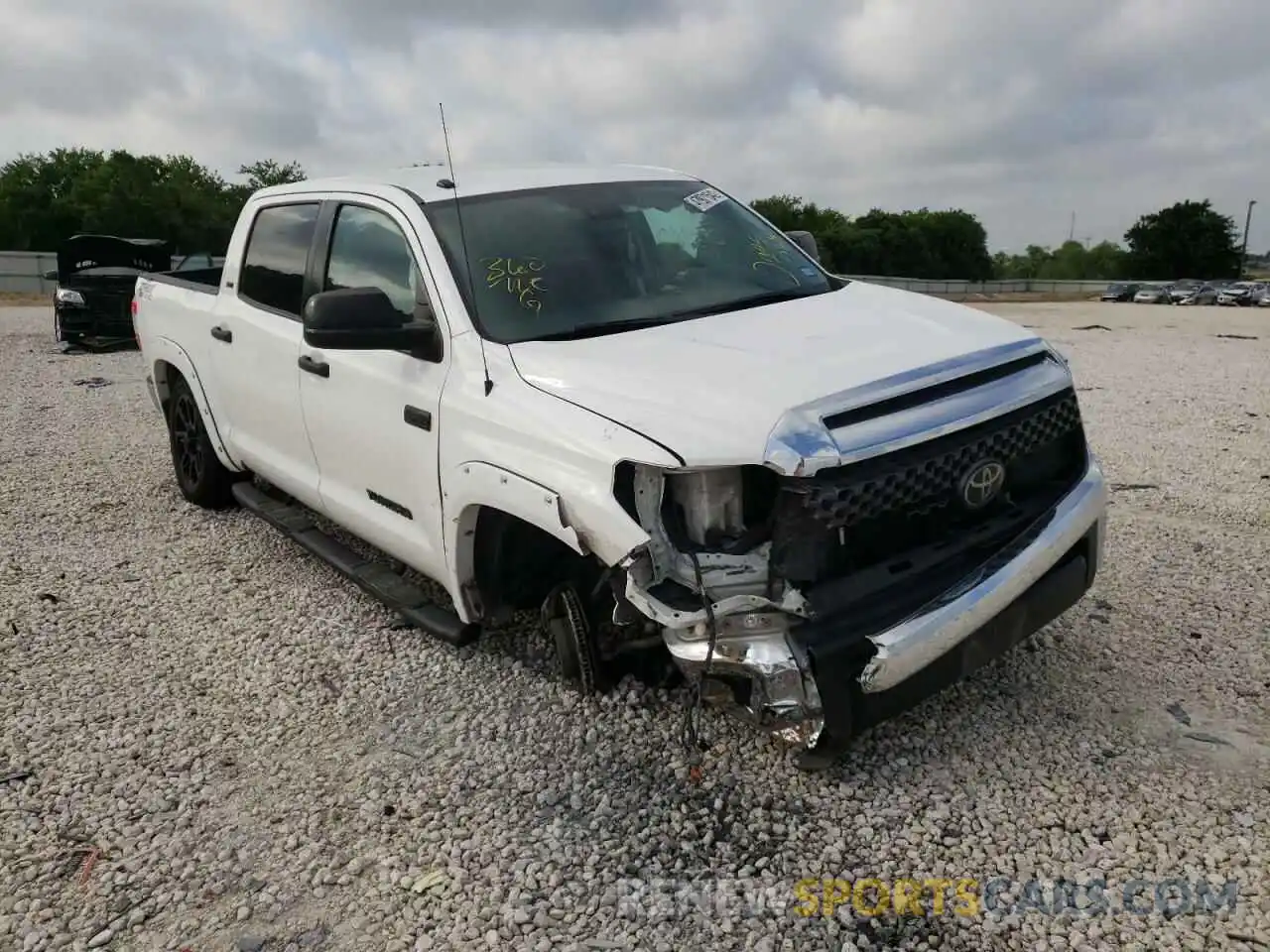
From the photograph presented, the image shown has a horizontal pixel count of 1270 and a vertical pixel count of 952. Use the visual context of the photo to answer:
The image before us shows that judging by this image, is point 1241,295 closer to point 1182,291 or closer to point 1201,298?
point 1201,298

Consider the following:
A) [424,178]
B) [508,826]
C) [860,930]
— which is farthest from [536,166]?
[860,930]

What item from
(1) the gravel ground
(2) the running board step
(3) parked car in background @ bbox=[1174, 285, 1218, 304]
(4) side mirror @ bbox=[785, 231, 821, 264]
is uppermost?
(4) side mirror @ bbox=[785, 231, 821, 264]

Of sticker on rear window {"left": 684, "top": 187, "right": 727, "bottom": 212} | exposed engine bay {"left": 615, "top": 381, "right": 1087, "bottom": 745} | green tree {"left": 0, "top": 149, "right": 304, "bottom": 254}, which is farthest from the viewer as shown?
green tree {"left": 0, "top": 149, "right": 304, "bottom": 254}

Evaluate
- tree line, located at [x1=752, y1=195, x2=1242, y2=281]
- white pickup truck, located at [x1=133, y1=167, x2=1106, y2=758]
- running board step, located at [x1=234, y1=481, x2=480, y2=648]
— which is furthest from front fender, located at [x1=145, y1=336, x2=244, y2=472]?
tree line, located at [x1=752, y1=195, x2=1242, y2=281]

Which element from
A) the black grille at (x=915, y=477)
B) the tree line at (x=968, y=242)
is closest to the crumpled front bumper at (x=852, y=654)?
the black grille at (x=915, y=477)

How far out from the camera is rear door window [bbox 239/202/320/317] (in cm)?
457

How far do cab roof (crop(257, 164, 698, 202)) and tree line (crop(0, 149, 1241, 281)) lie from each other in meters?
9.26

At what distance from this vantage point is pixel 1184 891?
8.50ft

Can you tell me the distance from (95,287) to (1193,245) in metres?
88.9

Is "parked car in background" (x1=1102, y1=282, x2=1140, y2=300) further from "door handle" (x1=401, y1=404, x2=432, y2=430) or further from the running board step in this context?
"door handle" (x1=401, y1=404, x2=432, y2=430)

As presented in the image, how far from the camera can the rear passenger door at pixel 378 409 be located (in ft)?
11.8

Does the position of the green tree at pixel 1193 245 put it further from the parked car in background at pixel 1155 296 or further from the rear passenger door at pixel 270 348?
the rear passenger door at pixel 270 348

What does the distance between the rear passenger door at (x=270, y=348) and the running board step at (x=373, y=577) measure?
0.70 feet

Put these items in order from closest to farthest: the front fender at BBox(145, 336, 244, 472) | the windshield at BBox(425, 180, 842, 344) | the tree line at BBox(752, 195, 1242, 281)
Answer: the windshield at BBox(425, 180, 842, 344)
the front fender at BBox(145, 336, 244, 472)
the tree line at BBox(752, 195, 1242, 281)
